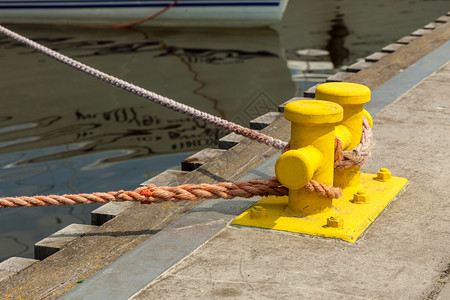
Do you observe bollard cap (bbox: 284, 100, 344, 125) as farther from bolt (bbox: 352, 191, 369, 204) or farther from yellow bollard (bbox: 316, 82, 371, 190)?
bolt (bbox: 352, 191, 369, 204)

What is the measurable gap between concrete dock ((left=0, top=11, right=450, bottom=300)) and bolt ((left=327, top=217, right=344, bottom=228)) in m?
0.09

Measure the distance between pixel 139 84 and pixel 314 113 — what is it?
7715 millimetres

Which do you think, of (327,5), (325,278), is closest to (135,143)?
(325,278)

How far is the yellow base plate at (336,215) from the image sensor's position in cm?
307

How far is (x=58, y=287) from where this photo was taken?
9.22 feet

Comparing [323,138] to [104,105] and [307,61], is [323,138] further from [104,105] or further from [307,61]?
[307,61]

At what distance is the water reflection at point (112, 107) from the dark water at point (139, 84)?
0.02 m

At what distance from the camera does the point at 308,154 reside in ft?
10.00

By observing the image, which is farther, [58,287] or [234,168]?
[234,168]

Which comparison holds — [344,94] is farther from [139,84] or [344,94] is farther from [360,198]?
[139,84]

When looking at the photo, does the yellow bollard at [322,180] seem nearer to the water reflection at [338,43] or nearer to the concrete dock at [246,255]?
the concrete dock at [246,255]

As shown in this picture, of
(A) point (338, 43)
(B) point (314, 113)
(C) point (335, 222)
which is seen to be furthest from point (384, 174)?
(A) point (338, 43)

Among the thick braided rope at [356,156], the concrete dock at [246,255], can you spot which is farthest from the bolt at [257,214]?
the thick braided rope at [356,156]

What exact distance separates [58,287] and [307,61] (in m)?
10.1
